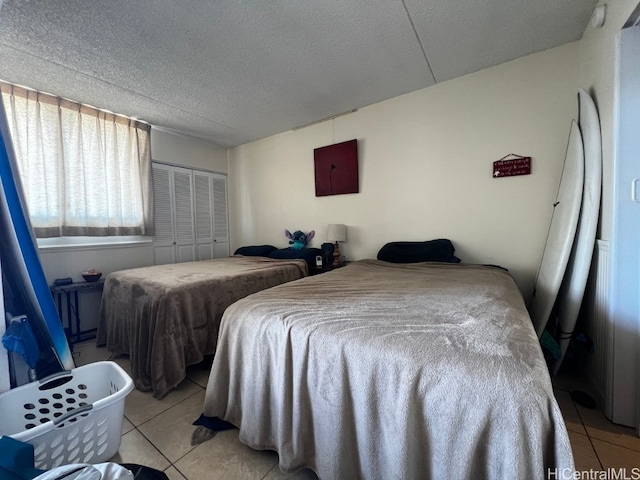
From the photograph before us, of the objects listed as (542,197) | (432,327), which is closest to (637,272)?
(542,197)

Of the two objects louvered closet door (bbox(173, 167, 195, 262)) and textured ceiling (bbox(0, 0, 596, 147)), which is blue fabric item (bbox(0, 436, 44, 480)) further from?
louvered closet door (bbox(173, 167, 195, 262))

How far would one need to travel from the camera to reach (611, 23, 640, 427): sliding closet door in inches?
51.4

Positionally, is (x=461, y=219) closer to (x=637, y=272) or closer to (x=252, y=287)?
(x=637, y=272)

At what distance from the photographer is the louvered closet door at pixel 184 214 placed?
3666mm

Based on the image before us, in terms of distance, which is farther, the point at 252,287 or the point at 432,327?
the point at 252,287

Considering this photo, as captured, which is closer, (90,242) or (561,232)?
(561,232)

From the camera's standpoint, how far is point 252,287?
2393 mm

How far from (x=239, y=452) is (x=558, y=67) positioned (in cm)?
347

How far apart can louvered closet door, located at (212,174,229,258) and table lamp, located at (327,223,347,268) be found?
6.93ft

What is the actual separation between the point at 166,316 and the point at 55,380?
625 mm

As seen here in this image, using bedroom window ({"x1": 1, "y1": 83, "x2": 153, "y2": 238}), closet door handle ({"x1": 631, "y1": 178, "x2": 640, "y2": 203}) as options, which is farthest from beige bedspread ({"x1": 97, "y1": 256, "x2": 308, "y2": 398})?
closet door handle ({"x1": 631, "y1": 178, "x2": 640, "y2": 203})

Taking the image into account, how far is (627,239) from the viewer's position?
1333 millimetres

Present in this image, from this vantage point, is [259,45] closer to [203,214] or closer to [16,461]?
[16,461]

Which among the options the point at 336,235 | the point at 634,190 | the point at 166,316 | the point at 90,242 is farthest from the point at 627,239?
the point at 90,242
